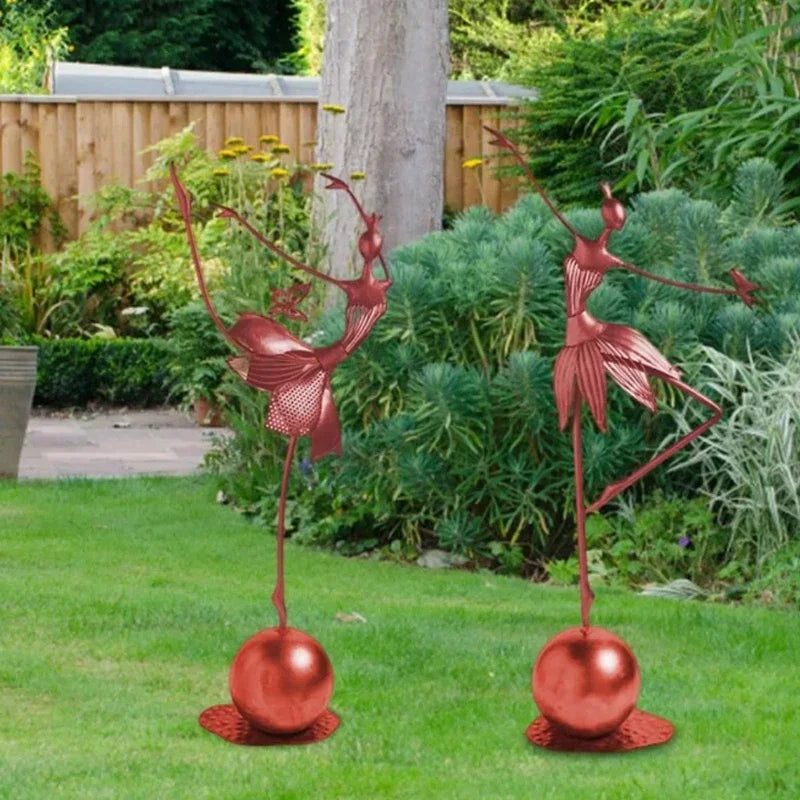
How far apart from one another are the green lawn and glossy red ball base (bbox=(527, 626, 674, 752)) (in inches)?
4.9

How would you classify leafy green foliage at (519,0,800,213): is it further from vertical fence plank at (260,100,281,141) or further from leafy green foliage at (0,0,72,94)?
leafy green foliage at (0,0,72,94)

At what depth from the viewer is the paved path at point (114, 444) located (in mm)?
8984

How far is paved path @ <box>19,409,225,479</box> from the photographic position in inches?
354

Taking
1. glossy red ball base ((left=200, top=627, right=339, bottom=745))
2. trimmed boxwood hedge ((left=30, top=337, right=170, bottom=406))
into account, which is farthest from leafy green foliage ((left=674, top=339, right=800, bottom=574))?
trimmed boxwood hedge ((left=30, top=337, right=170, bottom=406))

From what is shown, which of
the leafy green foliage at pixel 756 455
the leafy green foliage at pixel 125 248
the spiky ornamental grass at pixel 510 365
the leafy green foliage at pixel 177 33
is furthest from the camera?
the leafy green foliage at pixel 177 33

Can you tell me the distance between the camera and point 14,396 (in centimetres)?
810

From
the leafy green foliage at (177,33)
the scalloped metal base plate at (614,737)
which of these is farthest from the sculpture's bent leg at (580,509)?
the leafy green foliage at (177,33)

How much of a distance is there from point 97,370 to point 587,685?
9.13 meters

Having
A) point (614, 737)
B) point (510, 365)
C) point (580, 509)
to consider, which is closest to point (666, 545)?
point (510, 365)

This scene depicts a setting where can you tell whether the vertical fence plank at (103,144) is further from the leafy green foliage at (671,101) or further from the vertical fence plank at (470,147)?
the leafy green foliage at (671,101)

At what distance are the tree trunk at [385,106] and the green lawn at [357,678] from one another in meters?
2.92

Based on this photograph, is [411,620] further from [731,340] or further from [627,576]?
[731,340]

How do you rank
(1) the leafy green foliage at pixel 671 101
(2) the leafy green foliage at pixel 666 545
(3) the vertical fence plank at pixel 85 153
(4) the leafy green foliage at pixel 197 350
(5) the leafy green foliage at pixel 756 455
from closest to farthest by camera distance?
(5) the leafy green foliage at pixel 756 455 < (2) the leafy green foliage at pixel 666 545 < (1) the leafy green foliage at pixel 671 101 < (4) the leafy green foliage at pixel 197 350 < (3) the vertical fence plank at pixel 85 153

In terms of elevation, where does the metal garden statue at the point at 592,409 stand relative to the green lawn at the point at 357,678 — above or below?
above
